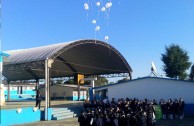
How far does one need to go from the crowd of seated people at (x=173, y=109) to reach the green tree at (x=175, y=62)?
26085mm

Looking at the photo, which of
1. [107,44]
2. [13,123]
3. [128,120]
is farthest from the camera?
[107,44]

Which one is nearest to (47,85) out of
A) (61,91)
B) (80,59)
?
(80,59)

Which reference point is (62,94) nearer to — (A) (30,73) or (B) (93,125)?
(A) (30,73)

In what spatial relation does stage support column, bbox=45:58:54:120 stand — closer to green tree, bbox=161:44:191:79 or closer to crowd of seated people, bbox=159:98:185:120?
crowd of seated people, bbox=159:98:185:120

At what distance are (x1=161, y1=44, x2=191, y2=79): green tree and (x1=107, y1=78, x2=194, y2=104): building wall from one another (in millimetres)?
22052

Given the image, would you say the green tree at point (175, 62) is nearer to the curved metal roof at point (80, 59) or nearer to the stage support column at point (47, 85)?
the curved metal roof at point (80, 59)

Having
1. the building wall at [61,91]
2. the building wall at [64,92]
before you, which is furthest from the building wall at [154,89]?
the building wall at [61,91]

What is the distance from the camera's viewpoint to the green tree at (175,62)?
1973 inches

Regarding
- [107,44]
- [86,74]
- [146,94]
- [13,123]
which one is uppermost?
[107,44]

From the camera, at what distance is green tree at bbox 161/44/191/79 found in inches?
1973

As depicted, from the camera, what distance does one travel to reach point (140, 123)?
1600 cm

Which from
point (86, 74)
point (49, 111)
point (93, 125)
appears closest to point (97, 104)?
point (49, 111)

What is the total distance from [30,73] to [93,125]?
116 ft

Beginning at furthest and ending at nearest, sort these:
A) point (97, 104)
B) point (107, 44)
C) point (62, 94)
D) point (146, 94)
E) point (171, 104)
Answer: point (62, 94), point (107, 44), point (146, 94), point (97, 104), point (171, 104)
